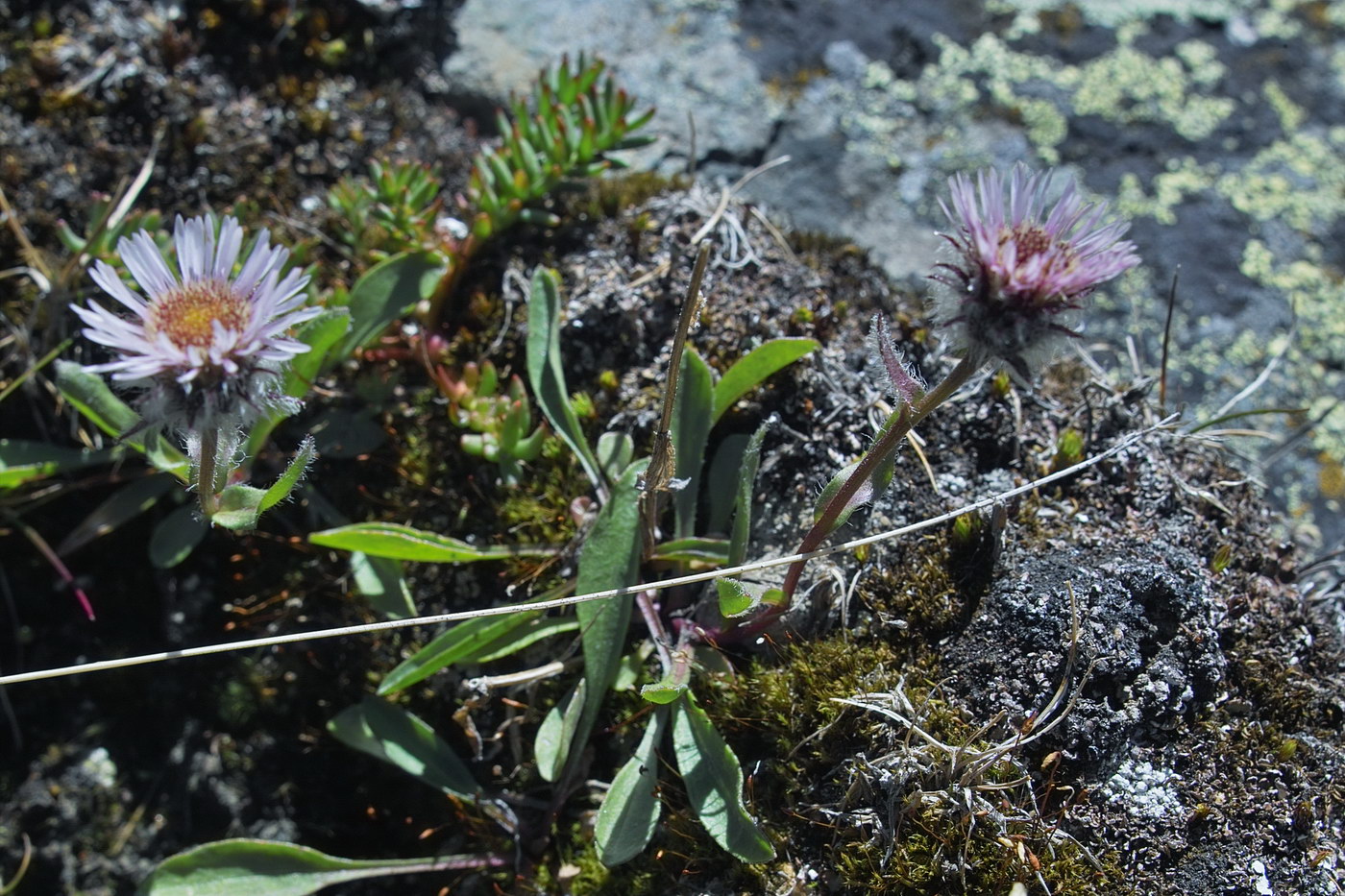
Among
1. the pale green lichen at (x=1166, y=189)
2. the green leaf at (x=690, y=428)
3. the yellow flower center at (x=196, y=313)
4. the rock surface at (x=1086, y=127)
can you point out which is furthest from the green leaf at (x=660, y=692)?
the pale green lichen at (x=1166, y=189)

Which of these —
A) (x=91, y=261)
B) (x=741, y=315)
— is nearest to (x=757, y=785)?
(x=741, y=315)

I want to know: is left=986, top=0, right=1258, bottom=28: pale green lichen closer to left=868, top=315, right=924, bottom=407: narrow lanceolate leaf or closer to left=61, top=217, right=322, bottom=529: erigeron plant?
left=868, top=315, right=924, bottom=407: narrow lanceolate leaf

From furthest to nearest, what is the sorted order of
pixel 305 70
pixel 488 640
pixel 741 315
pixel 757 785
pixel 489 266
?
pixel 305 70
pixel 489 266
pixel 741 315
pixel 488 640
pixel 757 785

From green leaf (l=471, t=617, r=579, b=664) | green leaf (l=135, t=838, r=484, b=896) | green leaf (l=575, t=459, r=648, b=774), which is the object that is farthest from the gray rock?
green leaf (l=135, t=838, r=484, b=896)

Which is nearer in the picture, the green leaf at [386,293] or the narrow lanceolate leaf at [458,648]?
the narrow lanceolate leaf at [458,648]

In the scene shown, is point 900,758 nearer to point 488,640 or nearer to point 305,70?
point 488,640

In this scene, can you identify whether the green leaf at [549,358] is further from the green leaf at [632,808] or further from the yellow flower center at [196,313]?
the yellow flower center at [196,313]
